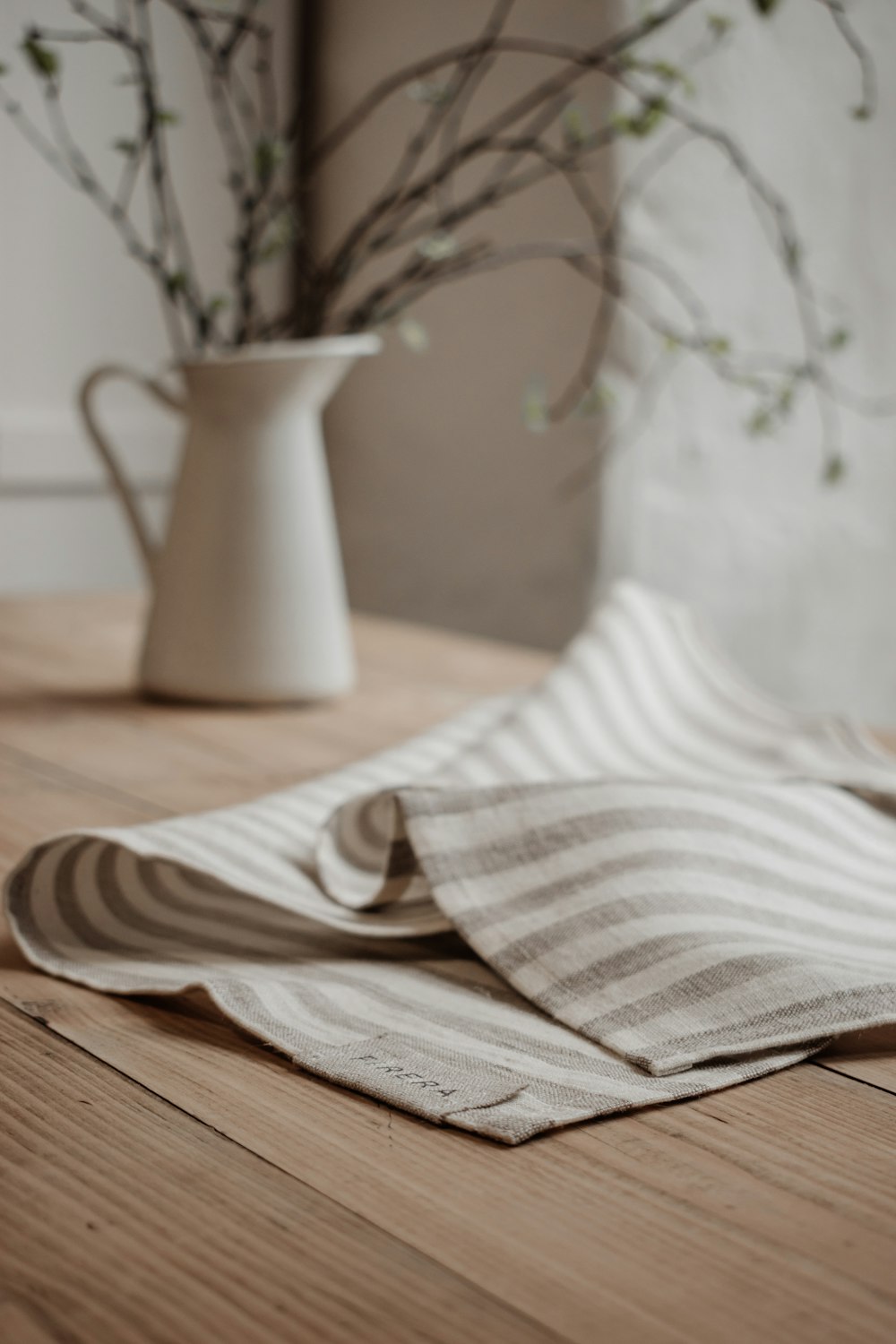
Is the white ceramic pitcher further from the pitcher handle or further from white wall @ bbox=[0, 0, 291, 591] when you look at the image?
white wall @ bbox=[0, 0, 291, 591]

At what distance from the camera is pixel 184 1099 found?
38 centimetres

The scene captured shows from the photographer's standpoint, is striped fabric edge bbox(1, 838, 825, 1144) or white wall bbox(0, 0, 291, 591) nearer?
striped fabric edge bbox(1, 838, 825, 1144)

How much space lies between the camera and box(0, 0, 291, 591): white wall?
1714mm

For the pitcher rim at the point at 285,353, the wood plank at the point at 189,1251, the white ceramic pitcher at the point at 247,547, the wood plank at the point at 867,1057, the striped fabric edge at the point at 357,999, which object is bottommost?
the wood plank at the point at 867,1057

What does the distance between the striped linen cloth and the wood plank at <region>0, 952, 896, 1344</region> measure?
1 cm

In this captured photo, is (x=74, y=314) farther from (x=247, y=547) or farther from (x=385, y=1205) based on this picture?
(x=385, y=1205)

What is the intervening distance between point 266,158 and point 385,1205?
2.35 ft

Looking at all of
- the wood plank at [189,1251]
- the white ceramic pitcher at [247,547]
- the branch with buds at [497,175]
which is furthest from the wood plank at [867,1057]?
the branch with buds at [497,175]

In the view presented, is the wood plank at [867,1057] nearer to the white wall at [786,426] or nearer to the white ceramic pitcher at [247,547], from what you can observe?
the white ceramic pitcher at [247,547]

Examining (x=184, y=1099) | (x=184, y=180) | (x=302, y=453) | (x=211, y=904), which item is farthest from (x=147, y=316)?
(x=184, y=1099)

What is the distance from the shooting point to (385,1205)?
32cm

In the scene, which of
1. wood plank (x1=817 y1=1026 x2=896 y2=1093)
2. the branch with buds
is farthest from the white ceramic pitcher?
wood plank (x1=817 y1=1026 x2=896 y2=1093)

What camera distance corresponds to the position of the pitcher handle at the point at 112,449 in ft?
3.11

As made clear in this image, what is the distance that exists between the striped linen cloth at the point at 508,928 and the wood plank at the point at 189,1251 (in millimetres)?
54
